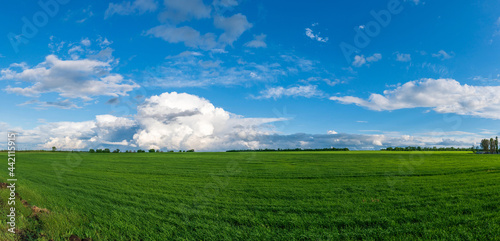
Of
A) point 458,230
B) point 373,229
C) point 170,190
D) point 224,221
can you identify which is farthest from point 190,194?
point 458,230

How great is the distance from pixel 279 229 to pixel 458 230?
5.20 m

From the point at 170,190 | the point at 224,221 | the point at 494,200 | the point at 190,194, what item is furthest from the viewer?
the point at 170,190

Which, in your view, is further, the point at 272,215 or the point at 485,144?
the point at 485,144

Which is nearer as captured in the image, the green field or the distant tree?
the green field

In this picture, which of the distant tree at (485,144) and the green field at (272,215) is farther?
the distant tree at (485,144)

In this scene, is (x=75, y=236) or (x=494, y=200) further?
(x=494, y=200)

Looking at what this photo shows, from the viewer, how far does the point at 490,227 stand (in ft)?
25.1

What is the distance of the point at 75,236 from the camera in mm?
7941

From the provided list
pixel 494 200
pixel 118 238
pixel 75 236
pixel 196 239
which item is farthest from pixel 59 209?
pixel 494 200

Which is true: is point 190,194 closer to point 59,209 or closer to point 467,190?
point 59,209

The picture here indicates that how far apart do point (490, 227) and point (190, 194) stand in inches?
483

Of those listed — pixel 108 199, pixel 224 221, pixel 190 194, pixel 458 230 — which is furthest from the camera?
pixel 190 194

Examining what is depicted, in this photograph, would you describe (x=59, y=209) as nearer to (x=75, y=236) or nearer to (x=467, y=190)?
(x=75, y=236)

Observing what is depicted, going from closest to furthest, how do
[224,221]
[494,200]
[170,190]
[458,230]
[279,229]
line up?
[458,230], [279,229], [224,221], [494,200], [170,190]
